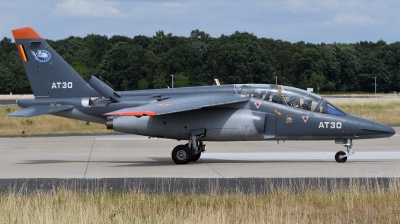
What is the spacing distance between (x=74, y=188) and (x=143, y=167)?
4801 mm

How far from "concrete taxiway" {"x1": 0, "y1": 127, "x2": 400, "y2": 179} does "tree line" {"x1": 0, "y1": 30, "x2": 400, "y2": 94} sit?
41842 millimetres

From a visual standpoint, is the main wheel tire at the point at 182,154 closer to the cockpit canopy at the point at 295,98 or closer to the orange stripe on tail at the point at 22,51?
the cockpit canopy at the point at 295,98

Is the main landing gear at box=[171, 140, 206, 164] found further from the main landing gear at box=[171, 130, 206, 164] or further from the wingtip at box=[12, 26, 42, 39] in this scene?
the wingtip at box=[12, 26, 42, 39]

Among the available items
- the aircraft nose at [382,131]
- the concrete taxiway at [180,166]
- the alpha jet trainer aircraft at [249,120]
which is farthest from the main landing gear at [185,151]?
the aircraft nose at [382,131]

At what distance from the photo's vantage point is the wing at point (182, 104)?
17359 mm

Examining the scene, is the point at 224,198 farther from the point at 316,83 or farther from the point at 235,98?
the point at 316,83

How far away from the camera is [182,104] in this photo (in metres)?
18.3

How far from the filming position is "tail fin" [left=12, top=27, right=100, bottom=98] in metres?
20.9

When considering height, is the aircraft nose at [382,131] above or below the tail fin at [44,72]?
below

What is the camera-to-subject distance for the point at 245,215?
10234 mm

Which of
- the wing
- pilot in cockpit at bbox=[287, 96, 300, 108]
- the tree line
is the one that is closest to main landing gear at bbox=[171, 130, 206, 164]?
the wing

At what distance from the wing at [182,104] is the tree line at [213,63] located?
48.5 m

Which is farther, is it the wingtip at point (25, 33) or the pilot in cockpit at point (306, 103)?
the wingtip at point (25, 33)

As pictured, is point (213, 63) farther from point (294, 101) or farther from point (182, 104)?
point (182, 104)
